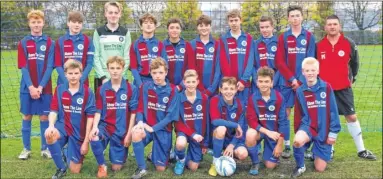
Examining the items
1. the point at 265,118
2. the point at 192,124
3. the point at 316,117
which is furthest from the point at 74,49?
the point at 316,117

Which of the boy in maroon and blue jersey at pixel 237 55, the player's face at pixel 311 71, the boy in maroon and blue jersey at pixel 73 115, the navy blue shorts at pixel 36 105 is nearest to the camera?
the player's face at pixel 311 71

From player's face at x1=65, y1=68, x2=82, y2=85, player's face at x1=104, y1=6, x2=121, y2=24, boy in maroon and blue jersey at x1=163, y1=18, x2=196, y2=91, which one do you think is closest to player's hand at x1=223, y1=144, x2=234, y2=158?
boy in maroon and blue jersey at x1=163, y1=18, x2=196, y2=91

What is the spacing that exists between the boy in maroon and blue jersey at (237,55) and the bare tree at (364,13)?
2.49 meters

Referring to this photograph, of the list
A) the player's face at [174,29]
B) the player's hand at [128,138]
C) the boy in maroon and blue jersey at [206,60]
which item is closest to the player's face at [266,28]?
the boy in maroon and blue jersey at [206,60]

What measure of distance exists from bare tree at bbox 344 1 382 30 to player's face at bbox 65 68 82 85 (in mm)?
4134

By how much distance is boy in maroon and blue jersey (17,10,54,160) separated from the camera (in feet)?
14.6

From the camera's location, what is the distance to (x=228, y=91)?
160 inches

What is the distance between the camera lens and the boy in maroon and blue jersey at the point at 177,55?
447 cm

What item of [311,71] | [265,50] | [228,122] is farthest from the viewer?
[265,50]

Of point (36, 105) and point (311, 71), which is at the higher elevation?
point (311, 71)

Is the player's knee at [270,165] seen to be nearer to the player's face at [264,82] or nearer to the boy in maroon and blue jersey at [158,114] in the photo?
the player's face at [264,82]

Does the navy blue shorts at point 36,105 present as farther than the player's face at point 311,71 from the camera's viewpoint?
Yes

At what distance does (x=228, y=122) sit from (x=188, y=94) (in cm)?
49

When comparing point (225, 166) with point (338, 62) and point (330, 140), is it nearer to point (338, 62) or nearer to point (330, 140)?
point (330, 140)
